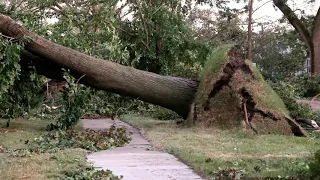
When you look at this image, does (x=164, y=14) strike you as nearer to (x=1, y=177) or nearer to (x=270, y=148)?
(x=270, y=148)

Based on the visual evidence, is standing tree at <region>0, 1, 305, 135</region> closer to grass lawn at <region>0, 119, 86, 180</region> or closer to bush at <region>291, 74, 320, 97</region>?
grass lawn at <region>0, 119, 86, 180</region>

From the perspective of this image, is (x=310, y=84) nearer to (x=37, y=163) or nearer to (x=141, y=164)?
(x=141, y=164)

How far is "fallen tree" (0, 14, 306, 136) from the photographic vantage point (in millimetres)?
11234

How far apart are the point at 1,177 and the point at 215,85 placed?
22.9 feet

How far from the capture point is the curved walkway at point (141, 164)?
6.21 meters

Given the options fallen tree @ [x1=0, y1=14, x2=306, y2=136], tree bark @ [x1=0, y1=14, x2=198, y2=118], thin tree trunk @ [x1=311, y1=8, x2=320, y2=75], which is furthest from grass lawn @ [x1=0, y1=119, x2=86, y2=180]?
thin tree trunk @ [x1=311, y1=8, x2=320, y2=75]

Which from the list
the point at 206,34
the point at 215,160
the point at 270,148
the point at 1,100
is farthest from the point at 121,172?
the point at 206,34

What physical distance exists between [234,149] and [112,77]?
15.1 feet

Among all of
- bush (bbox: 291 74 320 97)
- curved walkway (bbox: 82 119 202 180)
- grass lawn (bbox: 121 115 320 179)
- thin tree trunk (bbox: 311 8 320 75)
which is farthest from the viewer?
thin tree trunk (bbox: 311 8 320 75)

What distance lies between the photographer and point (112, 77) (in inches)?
470

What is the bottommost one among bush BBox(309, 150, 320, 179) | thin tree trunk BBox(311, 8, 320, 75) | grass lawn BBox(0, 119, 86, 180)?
grass lawn BBox(0, 119, 86, 180)

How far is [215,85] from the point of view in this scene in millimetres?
11883

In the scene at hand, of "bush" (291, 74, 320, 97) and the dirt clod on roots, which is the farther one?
"bush" (291, 74, 320, 97)

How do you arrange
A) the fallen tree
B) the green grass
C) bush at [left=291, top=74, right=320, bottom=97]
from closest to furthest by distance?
the fallen tree, the green grass, bush at [left=291, top=74, right=320, bottom=97]
